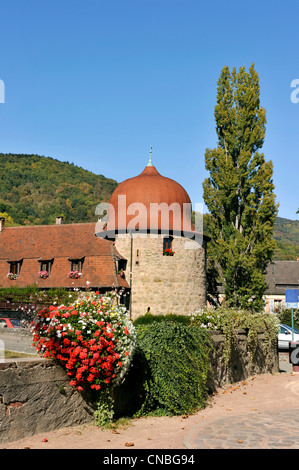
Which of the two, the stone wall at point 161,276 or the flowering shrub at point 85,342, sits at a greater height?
the stone wall at point 161,276

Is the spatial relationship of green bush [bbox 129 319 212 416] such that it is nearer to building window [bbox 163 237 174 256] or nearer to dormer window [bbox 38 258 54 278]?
building window [bbox 163 237 174 256]

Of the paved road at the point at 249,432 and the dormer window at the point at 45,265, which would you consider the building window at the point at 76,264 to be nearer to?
the dormer window at the point at 45,265

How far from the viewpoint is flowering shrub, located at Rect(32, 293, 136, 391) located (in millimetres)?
6473

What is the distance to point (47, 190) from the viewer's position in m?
102

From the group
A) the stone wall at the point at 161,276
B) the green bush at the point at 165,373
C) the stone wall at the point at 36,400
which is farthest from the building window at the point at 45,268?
the stone wall at the point at 36,400

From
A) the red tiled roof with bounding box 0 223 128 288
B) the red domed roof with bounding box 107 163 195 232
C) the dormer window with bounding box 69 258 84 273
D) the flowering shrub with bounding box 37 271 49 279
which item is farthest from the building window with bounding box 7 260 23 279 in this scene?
the red domed roof with bounding box 107 163 195 232

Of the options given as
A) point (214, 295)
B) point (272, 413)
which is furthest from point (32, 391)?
point (214, 295)

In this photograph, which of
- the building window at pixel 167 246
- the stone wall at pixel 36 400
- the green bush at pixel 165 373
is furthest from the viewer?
the building window at pixel 167 246

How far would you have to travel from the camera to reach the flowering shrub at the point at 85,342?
647 centimetres

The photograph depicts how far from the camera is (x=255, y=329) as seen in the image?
42.3ft

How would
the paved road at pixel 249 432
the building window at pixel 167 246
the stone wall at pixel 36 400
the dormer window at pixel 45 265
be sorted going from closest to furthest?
the stone wall at pixel 36 400 < the paved road at pixel 249 432 < the building window at pixel 167 246 < the dormer window at pixel 45 265

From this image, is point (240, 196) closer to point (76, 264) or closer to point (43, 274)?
point (76, 264)

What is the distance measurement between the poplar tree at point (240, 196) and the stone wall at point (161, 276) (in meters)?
1.73
